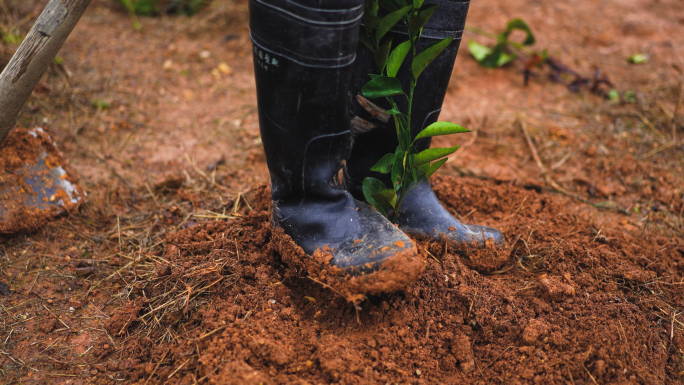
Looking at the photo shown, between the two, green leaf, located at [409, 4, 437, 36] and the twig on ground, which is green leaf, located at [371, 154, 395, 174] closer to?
green leaf, located at [409, 4, 437, 36]

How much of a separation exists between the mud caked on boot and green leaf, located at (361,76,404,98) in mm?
63

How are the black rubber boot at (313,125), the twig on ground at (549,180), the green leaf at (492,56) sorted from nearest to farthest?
1. the black rubber boot at (313,125)
2. the twig on ground at (549,180)
3. the green leaf at (492,56)

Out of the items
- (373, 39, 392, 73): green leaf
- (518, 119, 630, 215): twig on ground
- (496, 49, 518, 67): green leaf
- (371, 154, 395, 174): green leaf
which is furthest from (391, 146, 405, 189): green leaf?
(496, 49, 518, 67): green leaf

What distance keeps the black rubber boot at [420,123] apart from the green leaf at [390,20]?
154mm

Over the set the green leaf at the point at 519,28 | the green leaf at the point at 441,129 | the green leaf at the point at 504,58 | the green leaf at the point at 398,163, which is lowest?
the green leaf at the point at 504,58

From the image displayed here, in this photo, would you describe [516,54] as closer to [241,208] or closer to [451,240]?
[451,240]

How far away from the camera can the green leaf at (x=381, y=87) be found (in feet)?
4.03

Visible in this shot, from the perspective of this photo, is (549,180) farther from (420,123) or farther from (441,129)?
(441,129)

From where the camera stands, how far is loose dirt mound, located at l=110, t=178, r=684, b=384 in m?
1.19

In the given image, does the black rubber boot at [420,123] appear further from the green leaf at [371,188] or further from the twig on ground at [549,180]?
the twig on ground at [549,180]

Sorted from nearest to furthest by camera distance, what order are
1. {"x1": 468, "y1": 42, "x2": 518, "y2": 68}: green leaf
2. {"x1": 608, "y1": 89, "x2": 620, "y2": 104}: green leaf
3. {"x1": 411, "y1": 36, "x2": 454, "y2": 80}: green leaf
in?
{"x1": 411, "y1": 36, "x2": 454, "y2": 80}: green leaf, {"x1": 608, "y1": 89, "x2": 620, "y2": 104}: green leaf, {"x1": 468, "y1": 42, "x2": 518, "y2": 68}: green leaf

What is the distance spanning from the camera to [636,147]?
2.48 meters

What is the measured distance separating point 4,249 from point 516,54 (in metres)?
3.06

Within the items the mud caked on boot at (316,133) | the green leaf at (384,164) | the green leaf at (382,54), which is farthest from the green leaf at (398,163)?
the green leaf at (382,54)
